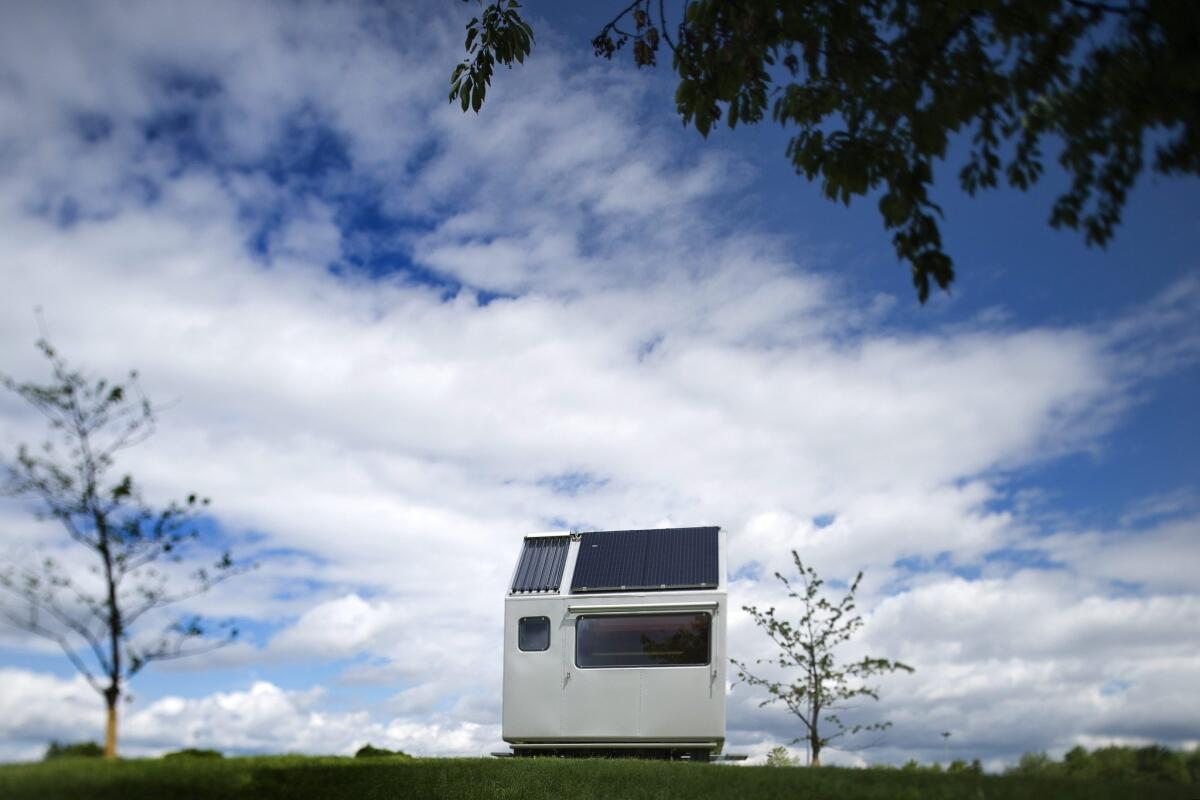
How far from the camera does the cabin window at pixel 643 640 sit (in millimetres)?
12680

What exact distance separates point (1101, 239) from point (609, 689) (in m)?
8.94

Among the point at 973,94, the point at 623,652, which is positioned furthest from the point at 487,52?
the point at 623,652

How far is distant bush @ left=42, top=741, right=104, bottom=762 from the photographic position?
5.01m

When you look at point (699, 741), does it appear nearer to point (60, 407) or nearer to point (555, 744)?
point (555, 744)

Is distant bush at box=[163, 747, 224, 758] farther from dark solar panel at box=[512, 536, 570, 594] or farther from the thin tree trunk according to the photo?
dark solar panel at box=[512, 536, 570, 594]

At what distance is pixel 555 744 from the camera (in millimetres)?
13102

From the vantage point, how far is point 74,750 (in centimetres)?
507

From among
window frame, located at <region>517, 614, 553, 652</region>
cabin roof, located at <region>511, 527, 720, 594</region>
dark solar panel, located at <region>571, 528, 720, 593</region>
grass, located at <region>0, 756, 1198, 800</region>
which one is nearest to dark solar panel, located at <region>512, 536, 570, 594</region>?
cabin roof, located at <region>511, 527, 720, 594</region>

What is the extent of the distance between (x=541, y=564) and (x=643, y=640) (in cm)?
209

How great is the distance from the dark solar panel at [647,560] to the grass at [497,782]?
278cm

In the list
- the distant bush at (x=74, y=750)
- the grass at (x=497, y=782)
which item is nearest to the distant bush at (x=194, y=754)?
the grass at (x=497, y=782)

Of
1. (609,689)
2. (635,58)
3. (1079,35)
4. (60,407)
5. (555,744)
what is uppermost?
(635,58)

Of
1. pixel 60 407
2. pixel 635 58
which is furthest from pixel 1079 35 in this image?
pixel 60 407

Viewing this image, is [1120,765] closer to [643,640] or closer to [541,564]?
[643,640]
